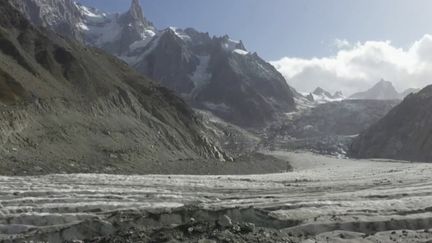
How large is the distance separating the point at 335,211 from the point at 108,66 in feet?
271

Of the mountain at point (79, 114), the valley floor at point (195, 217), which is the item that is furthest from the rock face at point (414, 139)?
the valley floor at point (195, 217)

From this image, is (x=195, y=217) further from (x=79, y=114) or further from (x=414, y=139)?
(x=414, y=139)

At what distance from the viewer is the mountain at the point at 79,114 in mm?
51188

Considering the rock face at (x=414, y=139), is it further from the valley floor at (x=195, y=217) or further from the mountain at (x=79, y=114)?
the valley floor at (x=195, y=217)

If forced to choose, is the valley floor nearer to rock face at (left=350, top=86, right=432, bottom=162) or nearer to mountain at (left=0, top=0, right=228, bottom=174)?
mountain at (left=0, top=0, right=228, bottom=174)

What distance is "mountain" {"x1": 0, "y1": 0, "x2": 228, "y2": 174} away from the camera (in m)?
51.2

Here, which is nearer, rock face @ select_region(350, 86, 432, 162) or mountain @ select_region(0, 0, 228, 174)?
mountain @ select_region(0, 0, 228, 174)

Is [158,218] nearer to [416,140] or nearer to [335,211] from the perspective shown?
[335,211]

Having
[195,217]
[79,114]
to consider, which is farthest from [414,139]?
[195,217]

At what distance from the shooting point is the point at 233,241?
17406 mm

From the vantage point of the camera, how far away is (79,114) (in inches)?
2675

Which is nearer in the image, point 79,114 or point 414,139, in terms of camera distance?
point 79,114

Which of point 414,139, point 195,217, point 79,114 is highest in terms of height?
point 414,139

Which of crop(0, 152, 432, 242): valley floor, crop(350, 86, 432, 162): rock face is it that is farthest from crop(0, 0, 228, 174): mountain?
crop(350, 86, 432, 162): rock face
